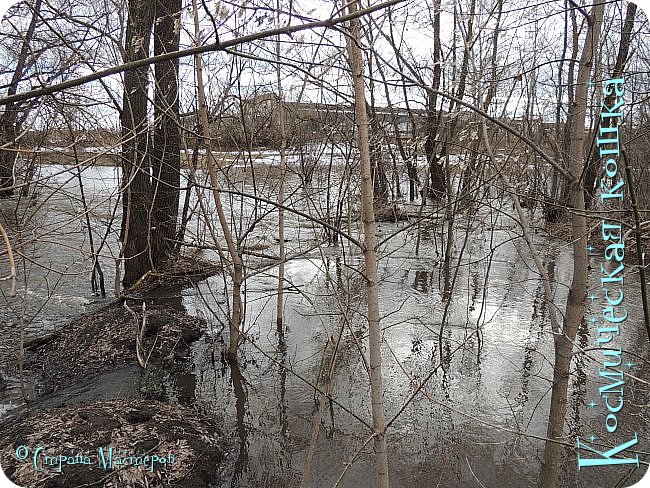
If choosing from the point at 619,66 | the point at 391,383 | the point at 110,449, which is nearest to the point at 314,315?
the point at 391,383

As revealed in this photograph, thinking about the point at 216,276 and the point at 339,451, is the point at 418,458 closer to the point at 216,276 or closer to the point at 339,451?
the point at 339,451

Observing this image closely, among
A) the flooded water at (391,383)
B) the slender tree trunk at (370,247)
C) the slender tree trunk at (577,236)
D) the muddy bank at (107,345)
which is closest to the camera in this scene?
the slender tree trunk at (370,247)

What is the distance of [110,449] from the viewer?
106 inches

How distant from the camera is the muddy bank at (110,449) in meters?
2.58

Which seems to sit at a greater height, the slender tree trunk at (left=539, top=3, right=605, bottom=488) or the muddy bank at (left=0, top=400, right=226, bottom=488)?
the slender tree trunk at (left=539, top=3, right=605, bottom=488)

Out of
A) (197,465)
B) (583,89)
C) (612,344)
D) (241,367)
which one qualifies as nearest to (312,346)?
(241,367)

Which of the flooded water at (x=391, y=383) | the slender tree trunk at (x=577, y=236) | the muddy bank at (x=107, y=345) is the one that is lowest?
the flooded water at (x=391, y=383)

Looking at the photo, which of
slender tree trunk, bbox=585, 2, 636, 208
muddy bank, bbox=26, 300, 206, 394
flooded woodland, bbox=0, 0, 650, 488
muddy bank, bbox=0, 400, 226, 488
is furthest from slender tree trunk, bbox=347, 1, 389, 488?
muddy bank, bbox=26, 300, 206, 394

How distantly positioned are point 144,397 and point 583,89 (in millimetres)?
3320

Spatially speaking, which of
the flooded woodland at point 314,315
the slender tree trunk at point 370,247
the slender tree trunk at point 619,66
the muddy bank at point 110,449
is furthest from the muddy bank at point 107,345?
the slender tree trunk at point 619,66

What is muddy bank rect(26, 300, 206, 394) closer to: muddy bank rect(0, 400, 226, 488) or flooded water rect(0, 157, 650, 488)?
flooded water rect(0, 157, 650, 488)

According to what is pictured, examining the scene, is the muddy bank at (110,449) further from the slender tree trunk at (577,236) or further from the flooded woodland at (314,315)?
the slender tree trunk at (577,236)

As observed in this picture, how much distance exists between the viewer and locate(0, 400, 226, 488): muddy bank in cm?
258

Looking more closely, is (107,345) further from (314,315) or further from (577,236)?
(577,236)
